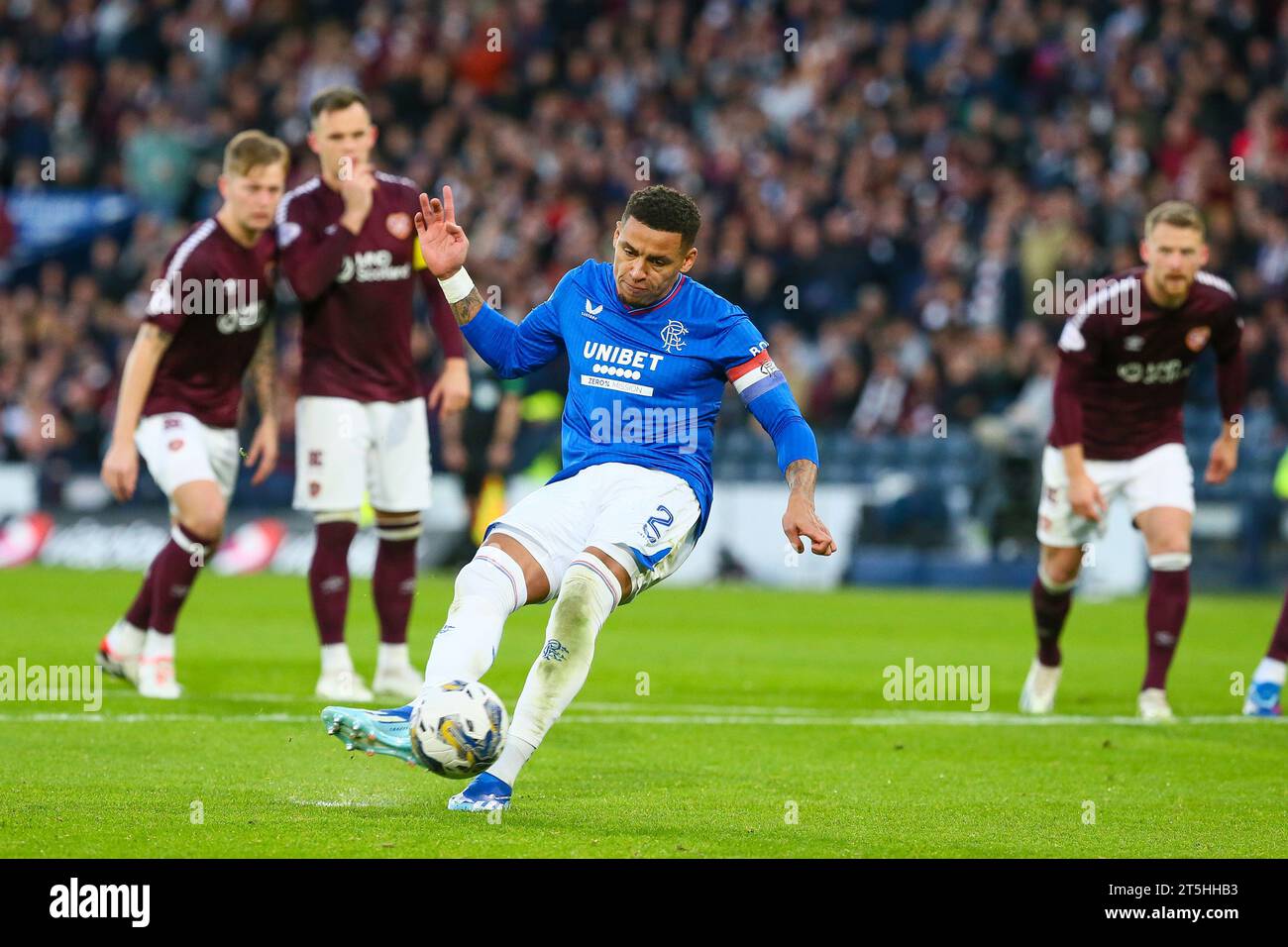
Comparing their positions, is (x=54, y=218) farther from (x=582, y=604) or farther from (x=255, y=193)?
(x=582, y=604)

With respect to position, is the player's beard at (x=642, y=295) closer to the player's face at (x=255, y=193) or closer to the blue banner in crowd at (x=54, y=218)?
the player's face at (x=255, y=193)

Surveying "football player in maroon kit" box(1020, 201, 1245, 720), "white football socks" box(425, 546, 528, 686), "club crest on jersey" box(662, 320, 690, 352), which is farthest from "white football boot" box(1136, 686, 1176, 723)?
"white football socks" box(425, 546, 528, 686)

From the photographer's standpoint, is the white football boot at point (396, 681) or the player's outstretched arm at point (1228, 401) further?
the player's outstretched arm at point (1228, 401)

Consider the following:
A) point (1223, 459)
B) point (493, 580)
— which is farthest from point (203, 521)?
point (1223, 459)

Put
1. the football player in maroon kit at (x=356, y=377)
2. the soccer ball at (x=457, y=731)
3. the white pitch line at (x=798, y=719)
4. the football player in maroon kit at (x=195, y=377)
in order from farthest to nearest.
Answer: the football player in maroon kit at (x=356, y=377) < the football player in maroon kit at (x=195, y=377) < the white pitch line at (x=798, y=719) < the soccer ball at (x=457, y=731)

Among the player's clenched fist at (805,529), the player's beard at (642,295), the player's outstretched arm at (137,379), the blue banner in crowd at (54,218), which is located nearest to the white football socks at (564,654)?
the player's clenched fist at (805,529)

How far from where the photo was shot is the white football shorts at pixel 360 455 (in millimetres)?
9828

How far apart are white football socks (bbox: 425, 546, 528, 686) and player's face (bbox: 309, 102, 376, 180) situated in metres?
3.90

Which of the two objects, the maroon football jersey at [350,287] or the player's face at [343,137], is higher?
the player's face at [343,137]

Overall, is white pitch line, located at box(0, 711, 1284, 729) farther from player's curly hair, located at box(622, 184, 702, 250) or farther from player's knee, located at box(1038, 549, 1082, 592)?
player's curly hair, located at box(622, 184, 702, 250)

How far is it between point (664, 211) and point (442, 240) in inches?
30.5

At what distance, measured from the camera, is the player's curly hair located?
6.54 metres

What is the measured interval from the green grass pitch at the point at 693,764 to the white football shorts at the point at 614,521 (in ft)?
2.80
